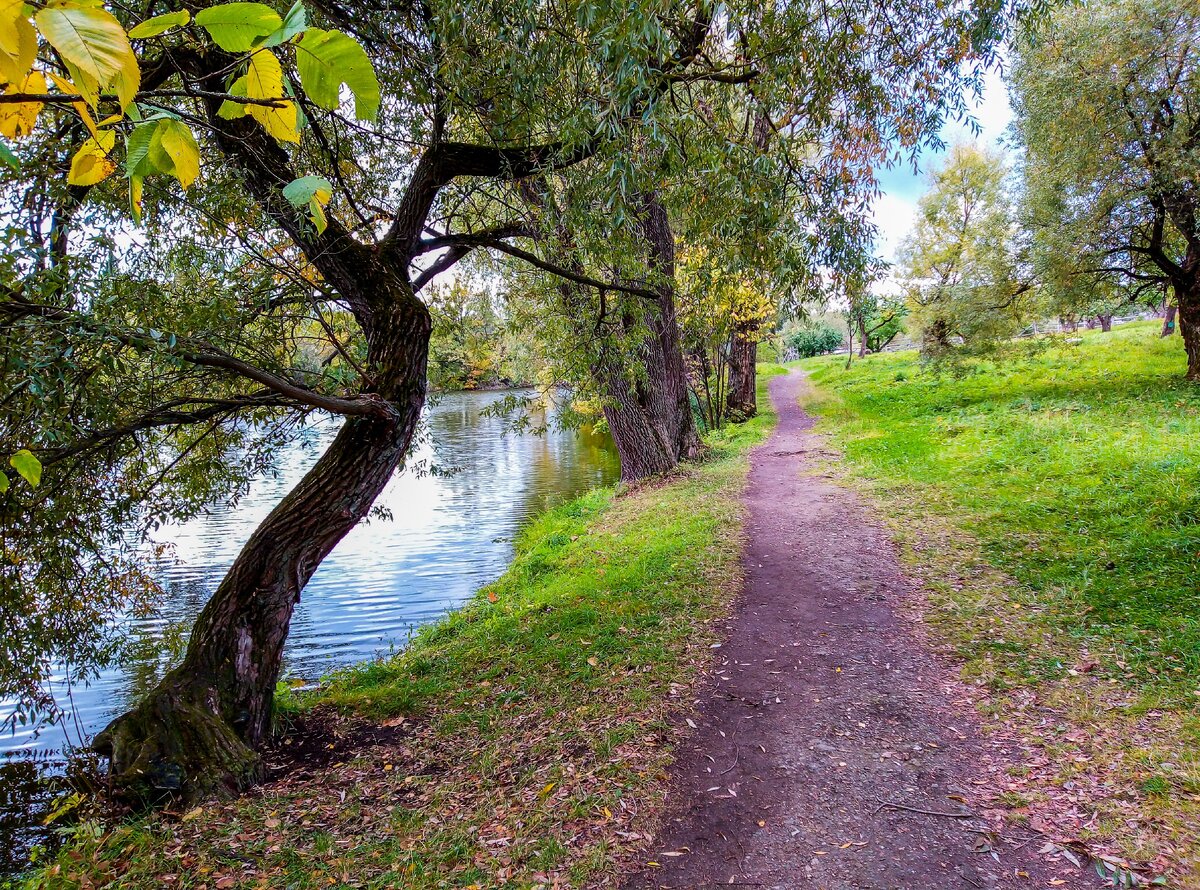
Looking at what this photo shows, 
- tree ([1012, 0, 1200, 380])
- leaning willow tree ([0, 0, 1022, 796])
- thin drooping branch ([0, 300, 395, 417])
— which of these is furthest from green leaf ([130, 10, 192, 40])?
tree ([1012, 0, 1200, 380])

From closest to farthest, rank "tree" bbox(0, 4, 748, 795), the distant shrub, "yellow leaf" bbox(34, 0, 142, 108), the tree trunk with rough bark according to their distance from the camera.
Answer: "yellow leaf" bbox(34, 0, 142, 108), "tree" bbox(0, 4, 748, 795), the tree trunk with rough bark, the distant shrub

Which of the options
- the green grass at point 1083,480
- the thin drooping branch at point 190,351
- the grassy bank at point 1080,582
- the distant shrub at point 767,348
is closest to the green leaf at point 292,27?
the thin drooping branch at point 190,351

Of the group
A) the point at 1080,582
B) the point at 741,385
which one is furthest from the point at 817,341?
the point at 1080,582

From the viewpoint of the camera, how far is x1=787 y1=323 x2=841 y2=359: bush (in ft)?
206

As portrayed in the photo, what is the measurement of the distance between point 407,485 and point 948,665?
54.5 ft

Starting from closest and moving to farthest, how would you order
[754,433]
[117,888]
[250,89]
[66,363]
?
[250,89] → [66,363] → [117,888] → [754,433]

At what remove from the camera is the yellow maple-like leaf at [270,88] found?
896 mm

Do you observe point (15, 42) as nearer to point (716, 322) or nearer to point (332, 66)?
point (332, 66)

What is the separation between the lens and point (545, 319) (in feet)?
31.6

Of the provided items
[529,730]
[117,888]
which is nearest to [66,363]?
[117,888]

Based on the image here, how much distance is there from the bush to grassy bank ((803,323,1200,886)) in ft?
165

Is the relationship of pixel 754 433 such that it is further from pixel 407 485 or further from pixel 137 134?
pixel 137 134

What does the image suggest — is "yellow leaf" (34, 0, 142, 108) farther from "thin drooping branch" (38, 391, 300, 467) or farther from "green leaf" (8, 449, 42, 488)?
"thin drooping branch" (38, 391, 300, 467)

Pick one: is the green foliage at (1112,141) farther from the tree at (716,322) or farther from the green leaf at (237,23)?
the green leaf at (237,23)
